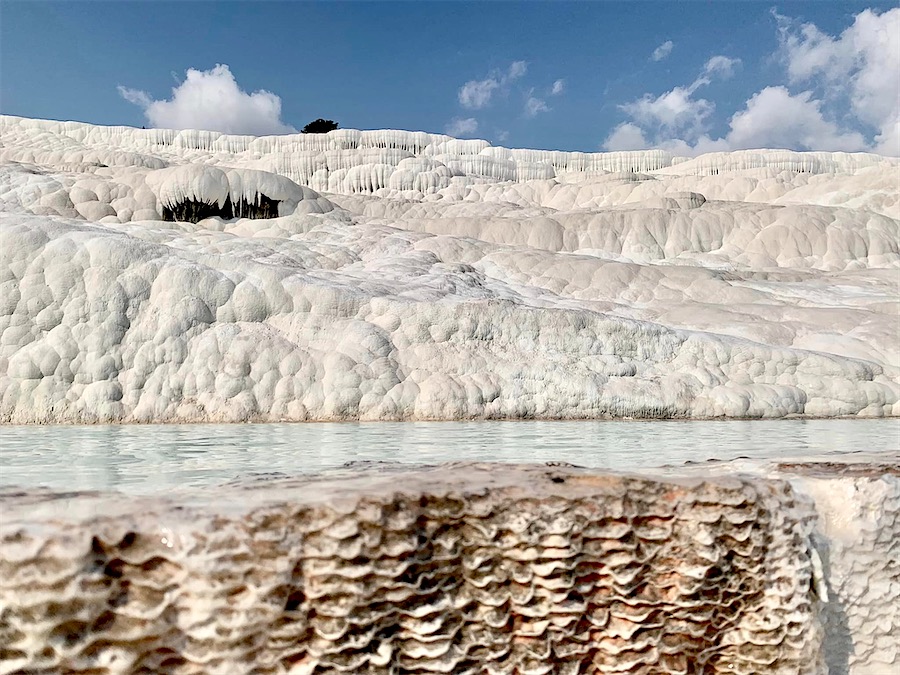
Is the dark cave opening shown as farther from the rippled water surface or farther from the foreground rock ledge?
the foreground rock ledge

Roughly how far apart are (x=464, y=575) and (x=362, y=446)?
8.39 feet

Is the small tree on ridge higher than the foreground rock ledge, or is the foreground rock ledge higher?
the small tree on ridge

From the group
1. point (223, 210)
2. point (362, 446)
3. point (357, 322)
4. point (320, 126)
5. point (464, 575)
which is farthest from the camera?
point (320, 126)

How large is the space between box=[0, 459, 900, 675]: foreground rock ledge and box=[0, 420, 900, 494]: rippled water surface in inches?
21.8

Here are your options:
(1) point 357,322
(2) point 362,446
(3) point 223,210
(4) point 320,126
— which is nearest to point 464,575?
(2) point 362,446

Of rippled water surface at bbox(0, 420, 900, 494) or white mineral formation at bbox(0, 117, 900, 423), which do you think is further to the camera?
white mineral formation at bbox(0, 117, 900, 423)

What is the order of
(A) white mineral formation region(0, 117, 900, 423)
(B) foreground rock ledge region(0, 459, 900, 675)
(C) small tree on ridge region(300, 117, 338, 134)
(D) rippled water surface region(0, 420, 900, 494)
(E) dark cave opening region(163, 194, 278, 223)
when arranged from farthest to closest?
(C) small tree on ridge region(300, 117, 338, 134) → (E) dark cave opening region(163, 194, 278, 223) → (A) white mineral formation region(0, 117, 900, 423) → (D) rippled water surface region(0, 420, 900, 494) → (B) foreground rock ledge region(0, 459, 900, 675)

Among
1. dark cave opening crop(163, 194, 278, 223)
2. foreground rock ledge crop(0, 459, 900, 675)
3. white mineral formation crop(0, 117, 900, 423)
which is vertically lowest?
foreground rock ledge crop(0, 459, 900, 675)

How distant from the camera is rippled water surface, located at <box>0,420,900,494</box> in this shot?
3330 mm

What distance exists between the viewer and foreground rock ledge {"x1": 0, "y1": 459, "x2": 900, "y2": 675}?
6.20 feet

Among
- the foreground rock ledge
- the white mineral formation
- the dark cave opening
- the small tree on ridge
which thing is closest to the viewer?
the foreground rock ledge

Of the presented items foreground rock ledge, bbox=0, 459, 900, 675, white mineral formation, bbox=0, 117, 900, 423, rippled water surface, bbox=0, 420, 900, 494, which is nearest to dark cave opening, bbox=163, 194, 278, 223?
white mineral formation, bbox=0, 117, 900, 423

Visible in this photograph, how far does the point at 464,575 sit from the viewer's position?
224cm

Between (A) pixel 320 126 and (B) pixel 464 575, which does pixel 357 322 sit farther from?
(A) pixel 320 126
